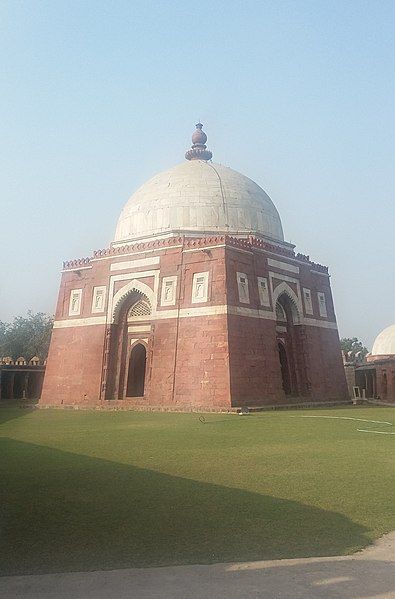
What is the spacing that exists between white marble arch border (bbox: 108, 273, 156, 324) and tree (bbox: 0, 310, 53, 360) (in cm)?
2014

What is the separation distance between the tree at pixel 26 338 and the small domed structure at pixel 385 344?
85.1 feet

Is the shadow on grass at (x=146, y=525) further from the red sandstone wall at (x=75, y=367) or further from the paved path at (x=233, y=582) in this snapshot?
the red sandstone wall at (x=75, y=367)

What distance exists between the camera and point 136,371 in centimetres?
2383

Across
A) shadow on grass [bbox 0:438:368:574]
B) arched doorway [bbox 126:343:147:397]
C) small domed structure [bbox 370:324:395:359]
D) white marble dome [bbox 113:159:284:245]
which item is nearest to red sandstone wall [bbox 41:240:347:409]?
arched doorway [bbox 126:343:147:397]

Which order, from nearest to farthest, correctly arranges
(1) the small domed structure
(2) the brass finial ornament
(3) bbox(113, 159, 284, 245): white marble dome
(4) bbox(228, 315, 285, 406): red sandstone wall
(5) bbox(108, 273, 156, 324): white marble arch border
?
(4) bbox(228, 315, 285, 406): red sandstone wall, (5) bbox(108, 273, 156, 324): white marble arch border, (3) bbox(113, 159, 284, 245): white marble dome, (2) the brass finial ornament, (1) the small domed structure

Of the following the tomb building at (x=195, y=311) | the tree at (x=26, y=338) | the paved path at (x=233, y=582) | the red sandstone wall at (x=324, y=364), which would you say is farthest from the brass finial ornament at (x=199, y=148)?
the paved path at (x=233, y=582)

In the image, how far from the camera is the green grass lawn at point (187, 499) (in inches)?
154

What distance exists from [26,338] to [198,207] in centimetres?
2479

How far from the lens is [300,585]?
3.17m

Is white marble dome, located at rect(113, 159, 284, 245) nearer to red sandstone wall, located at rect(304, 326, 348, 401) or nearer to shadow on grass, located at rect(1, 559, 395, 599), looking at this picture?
red sandstone wall, located at rect(304, 326, 348, 401)

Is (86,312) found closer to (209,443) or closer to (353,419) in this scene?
(353,419)

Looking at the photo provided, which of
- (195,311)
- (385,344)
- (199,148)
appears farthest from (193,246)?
(385,344)

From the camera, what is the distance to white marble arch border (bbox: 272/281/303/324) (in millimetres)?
Result: 23062

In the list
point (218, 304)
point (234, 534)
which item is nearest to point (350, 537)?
point (234, 534)
